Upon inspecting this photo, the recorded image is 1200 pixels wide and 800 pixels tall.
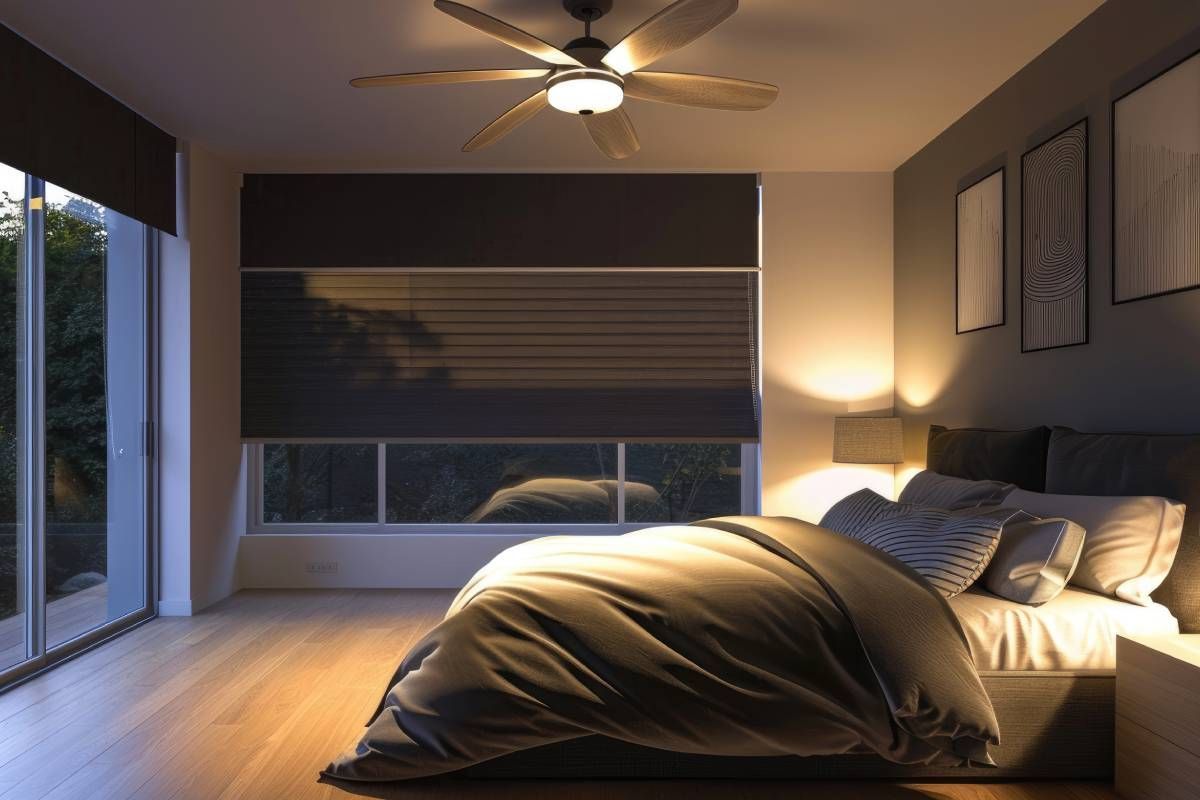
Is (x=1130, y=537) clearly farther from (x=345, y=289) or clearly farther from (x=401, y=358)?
(x=345, y=289)

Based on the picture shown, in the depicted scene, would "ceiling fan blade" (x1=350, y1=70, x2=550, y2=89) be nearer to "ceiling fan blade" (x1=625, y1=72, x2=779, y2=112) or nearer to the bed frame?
"ceiling fan blade" (x1=625, y1=72, x2=779, y2=112)

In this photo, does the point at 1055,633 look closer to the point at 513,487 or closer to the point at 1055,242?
the point at 1055,242

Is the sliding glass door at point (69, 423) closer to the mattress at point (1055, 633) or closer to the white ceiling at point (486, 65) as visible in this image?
the white ceiling at point (486, 65)

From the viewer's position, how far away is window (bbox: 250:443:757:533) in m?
5.55

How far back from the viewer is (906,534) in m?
2.96

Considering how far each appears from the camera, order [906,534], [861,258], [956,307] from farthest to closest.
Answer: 1. [861,258]
2. [956,307]
3. [906,534]

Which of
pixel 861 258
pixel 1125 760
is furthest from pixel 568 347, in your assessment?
pixel 1125 760

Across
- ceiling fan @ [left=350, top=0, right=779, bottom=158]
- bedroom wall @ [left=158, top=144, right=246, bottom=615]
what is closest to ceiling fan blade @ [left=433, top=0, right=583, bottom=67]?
ceiling fan @ [left=350, top=0, right=779, bottom=158]

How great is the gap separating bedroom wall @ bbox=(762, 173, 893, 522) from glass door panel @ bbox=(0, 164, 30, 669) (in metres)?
3.75

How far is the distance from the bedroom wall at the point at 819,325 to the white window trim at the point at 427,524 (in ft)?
0.80

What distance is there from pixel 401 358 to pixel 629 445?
1.50 meters

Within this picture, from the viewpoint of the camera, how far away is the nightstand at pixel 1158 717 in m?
2.09

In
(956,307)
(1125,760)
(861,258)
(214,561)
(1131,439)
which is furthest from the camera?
(861,258)

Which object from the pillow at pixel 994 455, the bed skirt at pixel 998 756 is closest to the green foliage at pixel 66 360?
the bed skirt at pixel 998 756
